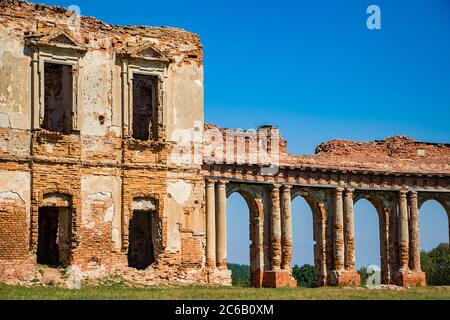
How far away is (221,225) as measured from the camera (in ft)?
90.9

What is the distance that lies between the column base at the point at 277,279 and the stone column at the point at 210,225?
2.09 metres

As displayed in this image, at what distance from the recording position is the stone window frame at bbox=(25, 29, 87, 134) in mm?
24094

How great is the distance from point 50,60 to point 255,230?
337 inches

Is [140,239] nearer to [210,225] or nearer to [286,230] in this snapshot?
[210,225]

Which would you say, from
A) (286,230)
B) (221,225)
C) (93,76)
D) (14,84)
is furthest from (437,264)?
(14,84)

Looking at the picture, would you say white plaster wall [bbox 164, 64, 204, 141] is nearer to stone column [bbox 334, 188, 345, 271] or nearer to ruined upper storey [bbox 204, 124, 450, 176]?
ruined upper storey [bbox 204, 124, 450, 176]

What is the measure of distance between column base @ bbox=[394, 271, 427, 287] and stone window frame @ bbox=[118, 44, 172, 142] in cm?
990

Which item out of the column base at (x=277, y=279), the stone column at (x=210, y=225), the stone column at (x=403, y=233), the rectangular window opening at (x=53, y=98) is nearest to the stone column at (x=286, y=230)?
the column base at (x=277, y=279)

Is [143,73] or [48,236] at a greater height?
[143,73]

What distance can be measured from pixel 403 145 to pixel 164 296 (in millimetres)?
14486

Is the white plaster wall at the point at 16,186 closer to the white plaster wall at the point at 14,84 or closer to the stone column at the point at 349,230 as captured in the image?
the white plaster wall at the point at 14,84

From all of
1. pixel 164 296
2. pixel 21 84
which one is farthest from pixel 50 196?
pixel 164 296

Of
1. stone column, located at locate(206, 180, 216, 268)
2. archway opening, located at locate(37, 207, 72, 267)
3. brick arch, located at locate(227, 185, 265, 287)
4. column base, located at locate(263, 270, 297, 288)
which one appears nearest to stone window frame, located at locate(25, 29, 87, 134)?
archway opening, located at locate(37, 207, 72, 267)
